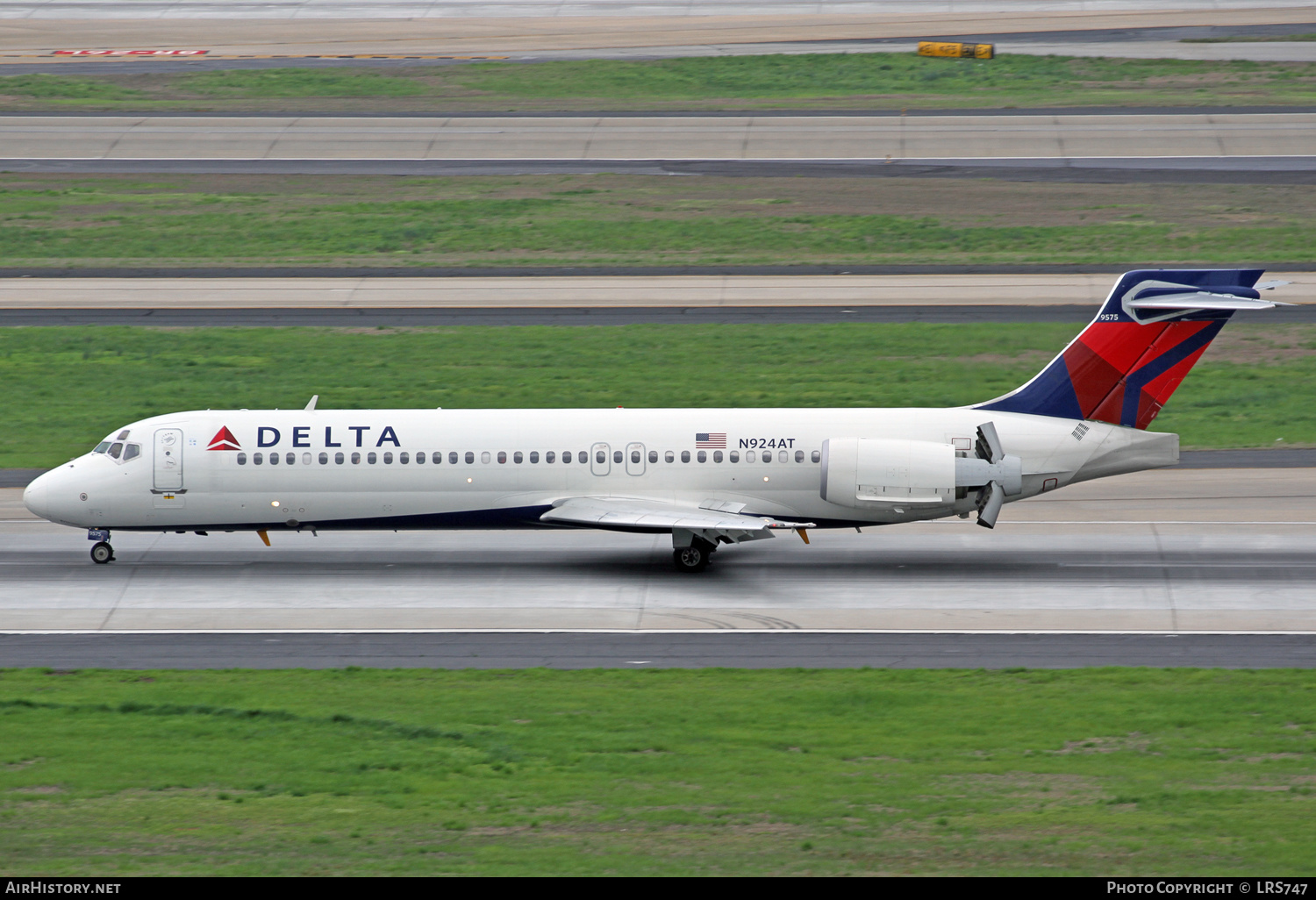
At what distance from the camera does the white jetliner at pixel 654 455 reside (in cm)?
3772

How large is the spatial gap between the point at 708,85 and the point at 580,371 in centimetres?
4382

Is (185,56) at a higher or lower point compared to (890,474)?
higher

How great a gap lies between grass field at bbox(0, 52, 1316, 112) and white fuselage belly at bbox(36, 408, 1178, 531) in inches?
2152

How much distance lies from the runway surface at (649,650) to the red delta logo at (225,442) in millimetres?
6266

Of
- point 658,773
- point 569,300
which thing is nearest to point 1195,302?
point 658,773

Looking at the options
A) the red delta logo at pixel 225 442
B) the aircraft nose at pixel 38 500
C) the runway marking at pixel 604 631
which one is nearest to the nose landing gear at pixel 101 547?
the aircraft nose at pixel 38 500

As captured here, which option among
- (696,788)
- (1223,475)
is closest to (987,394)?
(1223,475)

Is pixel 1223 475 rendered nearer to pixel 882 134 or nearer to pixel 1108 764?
pixel 1108 764

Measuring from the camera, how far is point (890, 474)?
36.9m

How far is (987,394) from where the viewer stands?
171 feet

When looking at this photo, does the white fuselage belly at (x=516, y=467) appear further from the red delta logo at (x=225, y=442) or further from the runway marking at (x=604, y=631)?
the runway marking at (x=604, y=631)

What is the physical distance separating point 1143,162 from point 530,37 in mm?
45991

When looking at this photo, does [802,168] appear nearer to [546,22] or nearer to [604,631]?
[546,22]
